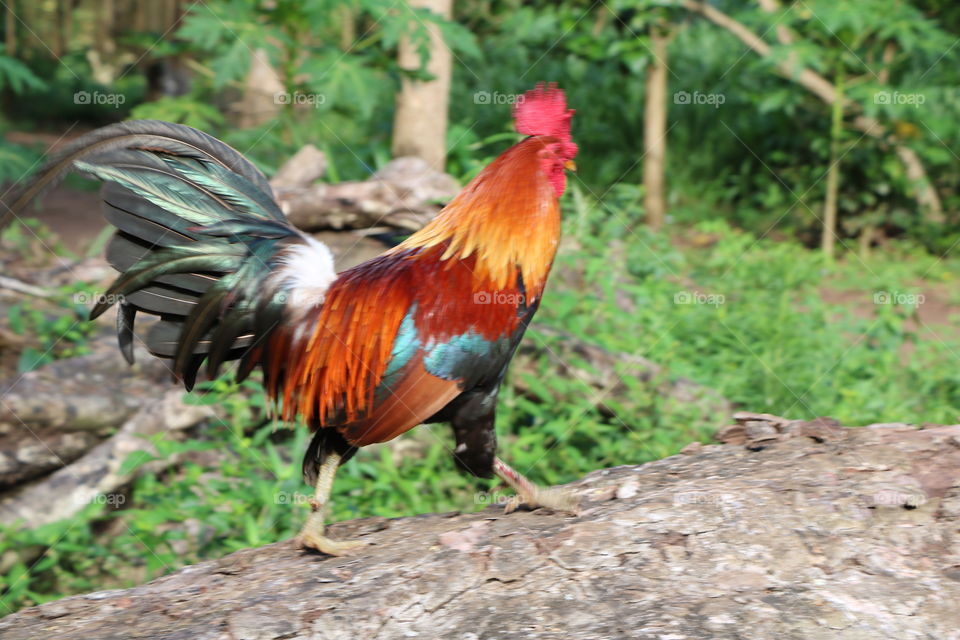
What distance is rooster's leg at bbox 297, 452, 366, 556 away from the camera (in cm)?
328

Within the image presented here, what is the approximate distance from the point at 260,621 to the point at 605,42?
259 inches

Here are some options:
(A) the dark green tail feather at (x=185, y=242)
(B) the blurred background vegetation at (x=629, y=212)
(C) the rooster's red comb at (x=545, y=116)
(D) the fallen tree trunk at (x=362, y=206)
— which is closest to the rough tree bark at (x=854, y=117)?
(B) the blurred background vegetation at (x=629, y=212)

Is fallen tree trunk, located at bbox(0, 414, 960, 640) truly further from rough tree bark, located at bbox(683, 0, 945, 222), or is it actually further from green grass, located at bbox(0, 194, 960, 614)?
rough tree bark, located at bbox(683, 0, 945, 222)

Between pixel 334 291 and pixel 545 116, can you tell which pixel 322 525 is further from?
pixel 545 116

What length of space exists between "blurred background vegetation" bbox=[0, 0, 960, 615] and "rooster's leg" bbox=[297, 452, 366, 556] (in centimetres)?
67

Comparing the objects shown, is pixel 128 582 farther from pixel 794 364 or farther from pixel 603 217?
pixel 603 217

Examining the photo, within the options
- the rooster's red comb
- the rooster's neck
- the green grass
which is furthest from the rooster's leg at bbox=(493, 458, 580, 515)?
the rooster's red comb

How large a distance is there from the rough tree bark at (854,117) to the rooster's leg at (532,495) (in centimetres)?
566

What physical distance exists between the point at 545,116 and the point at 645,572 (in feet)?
5.46

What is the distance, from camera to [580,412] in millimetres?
4922

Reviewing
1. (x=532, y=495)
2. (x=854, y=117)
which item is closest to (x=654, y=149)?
(x=854, y=117)

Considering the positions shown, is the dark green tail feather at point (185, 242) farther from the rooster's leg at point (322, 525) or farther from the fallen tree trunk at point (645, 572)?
the fallen tree trunk at point (645, 572)

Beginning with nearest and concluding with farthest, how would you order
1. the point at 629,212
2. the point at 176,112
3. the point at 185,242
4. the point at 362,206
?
the point at 185,242 → the point at 362,206 → the point at 176,112 → the point at 629,212

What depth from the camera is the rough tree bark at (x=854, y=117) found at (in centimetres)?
796
